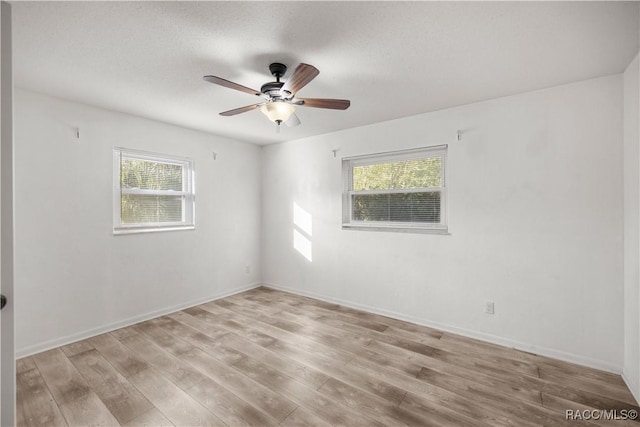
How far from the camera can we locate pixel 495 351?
2680 millimetres

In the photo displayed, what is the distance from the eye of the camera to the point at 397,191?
356 cm

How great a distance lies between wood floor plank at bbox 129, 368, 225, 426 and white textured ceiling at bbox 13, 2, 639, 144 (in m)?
2.40

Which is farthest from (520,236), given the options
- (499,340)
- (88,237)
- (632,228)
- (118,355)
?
(88,237)

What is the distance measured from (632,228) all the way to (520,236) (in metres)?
0.74

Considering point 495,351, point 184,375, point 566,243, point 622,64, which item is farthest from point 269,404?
point 622,64

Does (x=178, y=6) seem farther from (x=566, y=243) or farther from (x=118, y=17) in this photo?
(x=566, y=243)

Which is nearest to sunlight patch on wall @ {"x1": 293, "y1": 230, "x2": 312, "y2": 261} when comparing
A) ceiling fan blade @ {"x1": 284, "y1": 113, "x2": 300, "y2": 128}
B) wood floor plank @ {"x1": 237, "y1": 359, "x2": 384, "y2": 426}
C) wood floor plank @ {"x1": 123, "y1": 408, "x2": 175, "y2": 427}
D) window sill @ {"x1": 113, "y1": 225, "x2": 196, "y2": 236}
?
window sill @ {"x1": 113, "y1": 225, "x2": 196, "y2": 236}

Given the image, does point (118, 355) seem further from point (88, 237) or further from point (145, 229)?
point (145, 229)

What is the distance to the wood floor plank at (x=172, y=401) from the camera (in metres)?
1.81

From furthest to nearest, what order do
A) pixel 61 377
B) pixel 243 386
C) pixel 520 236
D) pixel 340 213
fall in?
pixel 340 213, pixel 520 236, pixel 61 377, pixel 243 386

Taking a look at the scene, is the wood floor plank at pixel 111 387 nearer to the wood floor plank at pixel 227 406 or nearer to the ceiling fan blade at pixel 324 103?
the wood floor plank at pixel 227 406

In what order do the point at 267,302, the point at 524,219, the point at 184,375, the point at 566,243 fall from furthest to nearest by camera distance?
the point at 267,302 < the point at 524,219 < the point at 566,243 < the point at 184,375

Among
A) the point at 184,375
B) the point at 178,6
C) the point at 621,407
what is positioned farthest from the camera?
the point at 184,375

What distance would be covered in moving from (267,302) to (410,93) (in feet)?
10.4
